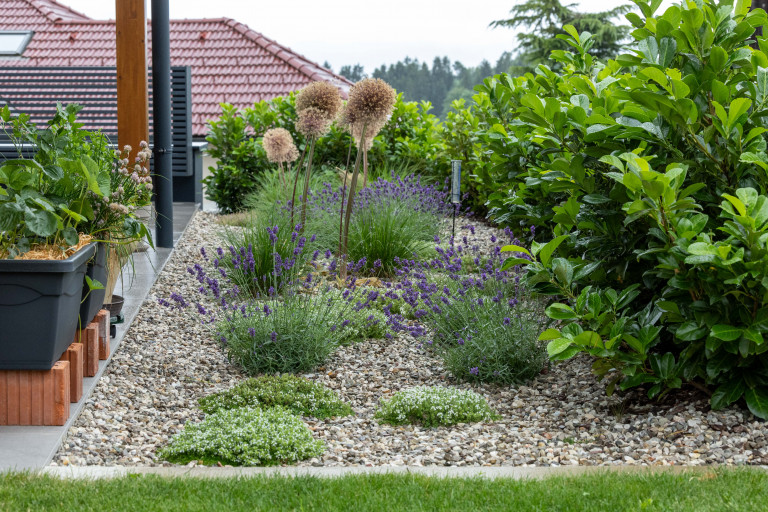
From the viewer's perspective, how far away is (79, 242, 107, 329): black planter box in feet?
11.9

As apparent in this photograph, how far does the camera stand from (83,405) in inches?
137

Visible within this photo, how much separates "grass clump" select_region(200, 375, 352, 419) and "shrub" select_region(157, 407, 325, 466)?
31 centimetres

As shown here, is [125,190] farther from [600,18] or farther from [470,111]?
[600,18]

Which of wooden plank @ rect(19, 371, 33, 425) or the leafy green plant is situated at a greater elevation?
the leafy green plant

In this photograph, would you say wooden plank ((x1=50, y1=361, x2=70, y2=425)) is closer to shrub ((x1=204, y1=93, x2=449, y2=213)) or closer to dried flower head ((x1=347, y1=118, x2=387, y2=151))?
dried flower head ((x1=347, y1=118, x2=387, y2=151))

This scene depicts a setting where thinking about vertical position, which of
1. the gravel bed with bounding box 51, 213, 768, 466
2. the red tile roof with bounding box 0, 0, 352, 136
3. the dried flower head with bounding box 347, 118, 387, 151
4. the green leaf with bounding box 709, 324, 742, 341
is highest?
the red tile roof with bounding box 0, 0, 352, 136

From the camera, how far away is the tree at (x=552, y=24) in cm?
2830

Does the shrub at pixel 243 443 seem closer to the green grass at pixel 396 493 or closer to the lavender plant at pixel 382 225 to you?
the green grass at pixel 396 493

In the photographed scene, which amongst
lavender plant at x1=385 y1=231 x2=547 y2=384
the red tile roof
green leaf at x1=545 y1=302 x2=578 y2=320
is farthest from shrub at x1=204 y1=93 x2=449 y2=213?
green leaf at x1=545 y1=302 x2=578 y2=320

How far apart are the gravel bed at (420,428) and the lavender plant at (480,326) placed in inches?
A: 3.8

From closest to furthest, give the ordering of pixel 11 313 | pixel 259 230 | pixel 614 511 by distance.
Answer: pixel 614 511
pixel 11 313
pixel 259 230

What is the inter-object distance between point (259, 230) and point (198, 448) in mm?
2843

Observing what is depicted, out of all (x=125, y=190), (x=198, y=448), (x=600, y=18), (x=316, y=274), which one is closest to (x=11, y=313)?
(x=198, y=448)

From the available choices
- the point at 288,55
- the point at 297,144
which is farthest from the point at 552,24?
the point at 297,144
